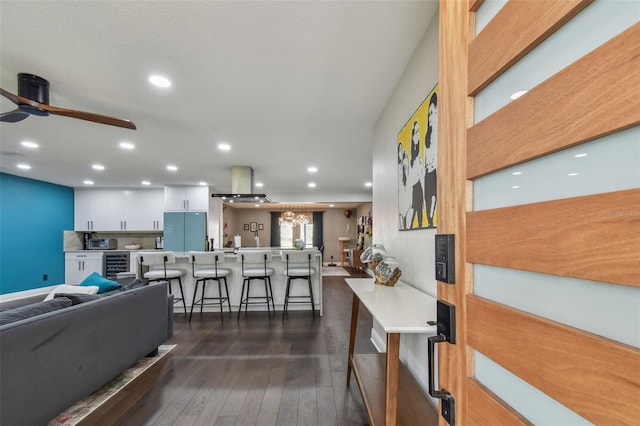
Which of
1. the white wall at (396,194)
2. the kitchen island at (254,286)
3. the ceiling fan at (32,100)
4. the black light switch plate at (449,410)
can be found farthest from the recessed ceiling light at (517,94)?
the kitchen island at (254,286)

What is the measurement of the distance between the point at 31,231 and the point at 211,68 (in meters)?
6.99

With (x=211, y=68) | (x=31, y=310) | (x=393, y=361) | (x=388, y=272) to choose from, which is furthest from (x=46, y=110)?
(x=393, y=361)

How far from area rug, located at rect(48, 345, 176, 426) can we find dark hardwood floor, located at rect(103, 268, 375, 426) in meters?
0.11

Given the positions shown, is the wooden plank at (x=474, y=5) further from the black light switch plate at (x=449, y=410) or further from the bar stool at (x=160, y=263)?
the bar stool at (x=160, y=263)

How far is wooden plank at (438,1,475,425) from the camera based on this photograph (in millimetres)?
722

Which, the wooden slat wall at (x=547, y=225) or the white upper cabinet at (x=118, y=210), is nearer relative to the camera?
the wooden slat wall at (x=547, y=225)

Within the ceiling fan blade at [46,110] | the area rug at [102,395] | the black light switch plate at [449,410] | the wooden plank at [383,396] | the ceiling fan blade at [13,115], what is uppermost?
the ceiling fan blade at [46,110]

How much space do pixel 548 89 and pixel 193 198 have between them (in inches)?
307

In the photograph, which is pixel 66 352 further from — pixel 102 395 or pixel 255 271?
pixel 255 271

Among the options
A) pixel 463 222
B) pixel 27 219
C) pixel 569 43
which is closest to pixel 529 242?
pixel 463 222

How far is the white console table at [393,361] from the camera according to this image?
134 cm

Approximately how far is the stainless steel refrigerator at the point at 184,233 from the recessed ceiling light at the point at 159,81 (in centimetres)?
510

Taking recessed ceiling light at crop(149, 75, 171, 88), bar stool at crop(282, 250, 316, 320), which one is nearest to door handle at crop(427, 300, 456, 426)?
recessed ceiling light at crop(149, 75, 171, 88)

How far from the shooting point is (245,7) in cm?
Result: 164
